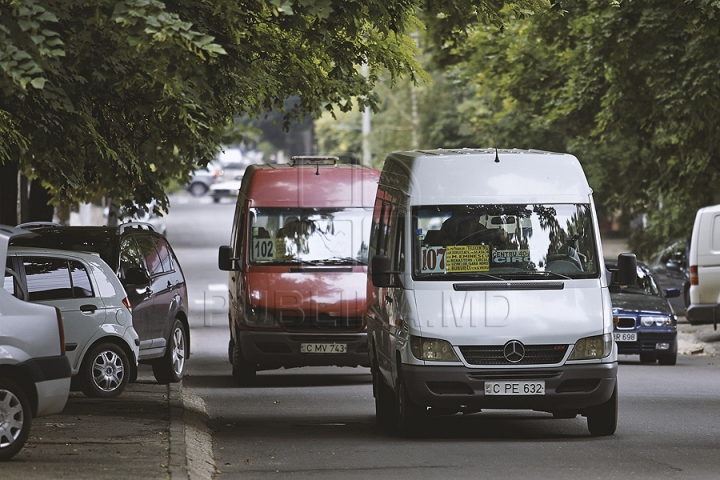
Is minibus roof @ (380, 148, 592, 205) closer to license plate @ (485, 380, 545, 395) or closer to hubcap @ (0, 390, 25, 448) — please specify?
license plate @ (485, 380, 545, 395)

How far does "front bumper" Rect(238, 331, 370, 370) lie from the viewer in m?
15.8

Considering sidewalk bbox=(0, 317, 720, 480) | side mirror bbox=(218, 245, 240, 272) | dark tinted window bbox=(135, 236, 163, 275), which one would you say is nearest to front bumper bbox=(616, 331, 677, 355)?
side mirror bbox=(218, 245, 240, 272)

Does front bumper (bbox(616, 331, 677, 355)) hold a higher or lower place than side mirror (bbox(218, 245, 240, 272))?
lower

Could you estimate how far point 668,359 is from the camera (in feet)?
67.6

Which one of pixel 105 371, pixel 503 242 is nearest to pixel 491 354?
pixel 503 242

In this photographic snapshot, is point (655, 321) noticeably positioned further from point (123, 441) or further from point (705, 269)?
point (123, 441)

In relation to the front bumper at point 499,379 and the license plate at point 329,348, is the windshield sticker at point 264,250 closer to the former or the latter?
the license plate at point 329,348

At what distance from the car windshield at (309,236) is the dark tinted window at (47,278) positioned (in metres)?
3.55

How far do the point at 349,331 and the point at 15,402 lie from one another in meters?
6.70

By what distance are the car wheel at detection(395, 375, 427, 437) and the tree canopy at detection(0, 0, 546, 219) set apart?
289 cm

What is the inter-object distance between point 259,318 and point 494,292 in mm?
5527

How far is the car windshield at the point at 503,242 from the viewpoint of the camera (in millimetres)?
11352

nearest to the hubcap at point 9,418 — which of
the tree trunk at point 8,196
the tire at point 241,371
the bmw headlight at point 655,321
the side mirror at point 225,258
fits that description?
the side mirror at point 225,258

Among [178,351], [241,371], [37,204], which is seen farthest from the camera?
[37,204]
